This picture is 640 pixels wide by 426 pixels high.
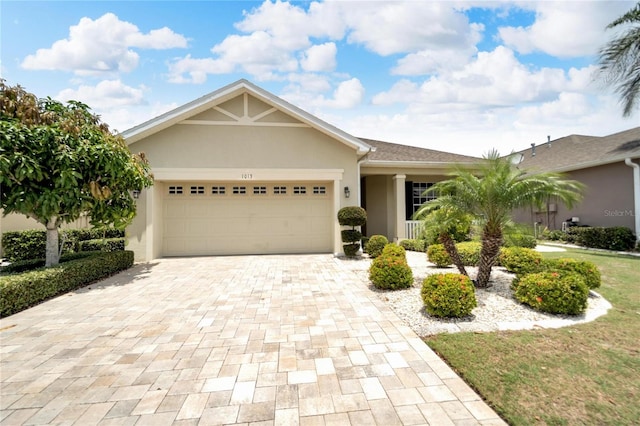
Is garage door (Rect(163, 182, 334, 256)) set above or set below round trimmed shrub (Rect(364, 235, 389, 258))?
above

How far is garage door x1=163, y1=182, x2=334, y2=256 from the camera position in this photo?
11070mm

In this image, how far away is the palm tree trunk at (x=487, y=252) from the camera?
20.1ft

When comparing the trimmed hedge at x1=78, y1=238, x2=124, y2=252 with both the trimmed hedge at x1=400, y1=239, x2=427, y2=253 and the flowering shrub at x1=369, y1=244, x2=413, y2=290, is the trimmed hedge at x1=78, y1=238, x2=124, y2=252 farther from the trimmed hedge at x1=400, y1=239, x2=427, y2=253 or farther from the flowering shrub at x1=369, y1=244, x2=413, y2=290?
the trimmed hedge at x1=400, y1=239, x2=427, y2=253

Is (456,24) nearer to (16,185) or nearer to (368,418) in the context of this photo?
(368,418)

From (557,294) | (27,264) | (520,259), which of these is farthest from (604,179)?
(27,264)

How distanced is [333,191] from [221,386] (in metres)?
8.88

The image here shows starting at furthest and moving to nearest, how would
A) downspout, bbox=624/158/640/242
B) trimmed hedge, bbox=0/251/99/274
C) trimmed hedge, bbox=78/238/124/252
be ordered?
downspout, bbox=624/158/640/242 → trimmed hedge, bbox=78/238/124/252 → trimmed hedge, bbox=0/251/99/274

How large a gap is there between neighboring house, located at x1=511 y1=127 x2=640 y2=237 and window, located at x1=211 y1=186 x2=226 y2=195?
438 inches

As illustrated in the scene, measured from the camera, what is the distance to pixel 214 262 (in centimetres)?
991

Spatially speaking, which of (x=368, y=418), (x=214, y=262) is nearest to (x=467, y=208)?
(x=368, y=418)

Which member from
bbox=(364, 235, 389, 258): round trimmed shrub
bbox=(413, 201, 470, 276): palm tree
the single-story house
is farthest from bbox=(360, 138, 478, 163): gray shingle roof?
bbox=(413, 201, 470, 276): palm tree

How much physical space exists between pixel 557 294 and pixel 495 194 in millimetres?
2021

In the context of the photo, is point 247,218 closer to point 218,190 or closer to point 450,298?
point 218,190

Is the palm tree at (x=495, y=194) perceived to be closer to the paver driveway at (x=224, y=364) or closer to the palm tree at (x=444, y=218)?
the palm tree at (x=444, y=218)
